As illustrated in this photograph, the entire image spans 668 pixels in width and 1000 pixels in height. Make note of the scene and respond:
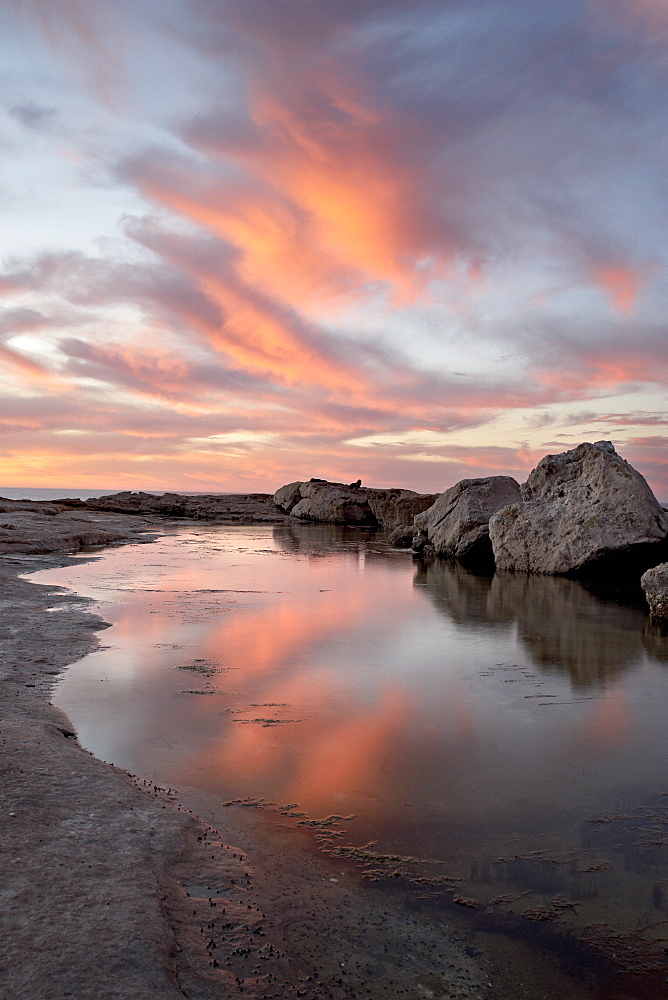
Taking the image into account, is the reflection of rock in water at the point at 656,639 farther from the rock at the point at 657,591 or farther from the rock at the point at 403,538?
the rock at the point at 403,538

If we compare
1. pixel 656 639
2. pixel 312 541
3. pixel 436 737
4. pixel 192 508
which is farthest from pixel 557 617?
pixel 192 508

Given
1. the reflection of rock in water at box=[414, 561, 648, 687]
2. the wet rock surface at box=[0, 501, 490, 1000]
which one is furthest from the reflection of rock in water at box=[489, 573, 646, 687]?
the wet rock surface at box=[0, 501, 490, 1000]

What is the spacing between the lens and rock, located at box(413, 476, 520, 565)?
18844mm

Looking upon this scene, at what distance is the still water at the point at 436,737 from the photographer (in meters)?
2.90

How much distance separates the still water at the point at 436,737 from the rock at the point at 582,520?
3.51 metres

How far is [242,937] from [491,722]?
121 inches

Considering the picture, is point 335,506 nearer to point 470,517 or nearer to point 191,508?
point 191,508

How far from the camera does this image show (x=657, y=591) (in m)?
9.56

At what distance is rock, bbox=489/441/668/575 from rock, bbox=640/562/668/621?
3.38 m

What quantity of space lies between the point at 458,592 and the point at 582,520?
3.60m

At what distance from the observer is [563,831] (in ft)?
10.9

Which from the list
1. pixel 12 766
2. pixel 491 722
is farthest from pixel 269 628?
pixel 12 766

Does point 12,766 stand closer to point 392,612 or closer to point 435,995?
point 435,995

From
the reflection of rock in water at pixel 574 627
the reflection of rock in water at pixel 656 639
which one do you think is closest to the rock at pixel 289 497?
the reflection of rock in water at pixel 574 627
